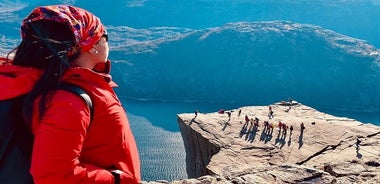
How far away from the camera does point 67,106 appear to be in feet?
10.4

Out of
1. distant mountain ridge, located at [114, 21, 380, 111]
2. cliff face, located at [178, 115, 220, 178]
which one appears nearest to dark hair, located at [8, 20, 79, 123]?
cliff face, located at [178, 115, 220, 178]

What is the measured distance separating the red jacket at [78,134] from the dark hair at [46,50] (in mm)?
77

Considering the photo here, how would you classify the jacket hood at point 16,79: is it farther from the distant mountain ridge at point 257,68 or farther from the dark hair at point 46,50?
the distant mountain ridge at point 257,68

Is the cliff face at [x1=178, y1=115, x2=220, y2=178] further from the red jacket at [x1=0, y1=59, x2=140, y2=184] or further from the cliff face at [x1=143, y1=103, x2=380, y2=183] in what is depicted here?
the red jacket at [x1=0, y1=59, x2=140, y2=184]

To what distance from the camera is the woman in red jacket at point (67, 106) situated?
10.4ft

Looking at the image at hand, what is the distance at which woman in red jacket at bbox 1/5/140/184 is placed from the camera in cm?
316

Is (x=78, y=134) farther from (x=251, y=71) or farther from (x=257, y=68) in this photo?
(x=257, y=68)

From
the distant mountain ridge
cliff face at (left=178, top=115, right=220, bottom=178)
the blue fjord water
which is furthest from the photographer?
the distant mountain ridge

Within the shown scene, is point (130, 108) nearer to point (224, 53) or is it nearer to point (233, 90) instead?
point (233, 90)

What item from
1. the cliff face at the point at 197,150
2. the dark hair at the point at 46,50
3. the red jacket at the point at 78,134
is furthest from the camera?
the cliff face at the point at 197,150

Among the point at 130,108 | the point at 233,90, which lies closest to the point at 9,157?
the point at 130,108

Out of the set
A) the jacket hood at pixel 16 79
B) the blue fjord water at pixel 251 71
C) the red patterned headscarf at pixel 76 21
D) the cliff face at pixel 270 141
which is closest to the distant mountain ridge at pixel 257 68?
the blue fjord water at pixel 251 71

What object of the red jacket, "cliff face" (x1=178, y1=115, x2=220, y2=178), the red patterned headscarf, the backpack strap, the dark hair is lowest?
"cliff face" (x1=178, y1=115, x2=220, y2=178)

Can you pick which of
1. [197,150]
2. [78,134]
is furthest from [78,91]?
[197,150]
